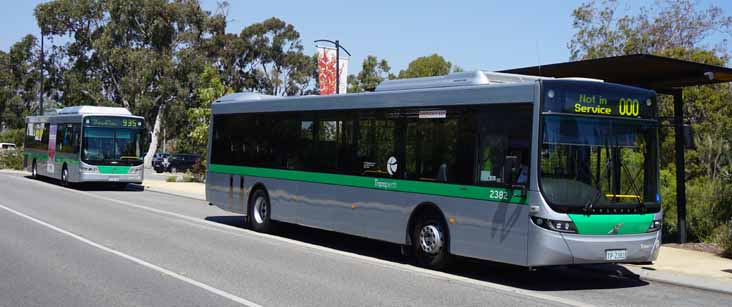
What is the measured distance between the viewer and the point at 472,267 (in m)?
12.9

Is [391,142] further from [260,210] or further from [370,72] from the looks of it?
[370,72]

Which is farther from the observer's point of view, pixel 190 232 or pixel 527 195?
pixel 190 232

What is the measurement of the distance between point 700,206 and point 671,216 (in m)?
0.94

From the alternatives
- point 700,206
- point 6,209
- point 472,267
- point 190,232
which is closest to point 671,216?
point 700,206

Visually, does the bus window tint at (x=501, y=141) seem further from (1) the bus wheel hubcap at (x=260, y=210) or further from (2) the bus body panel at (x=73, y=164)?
(2) the bus body panel at (x=73, y=164)

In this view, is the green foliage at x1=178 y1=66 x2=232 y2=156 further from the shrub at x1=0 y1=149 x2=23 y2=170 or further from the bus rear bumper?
the bus rear bumper

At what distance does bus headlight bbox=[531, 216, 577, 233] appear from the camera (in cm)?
1026

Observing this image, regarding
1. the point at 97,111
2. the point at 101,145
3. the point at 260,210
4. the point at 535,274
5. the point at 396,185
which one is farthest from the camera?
the point at 97,111

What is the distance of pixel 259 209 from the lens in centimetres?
1730

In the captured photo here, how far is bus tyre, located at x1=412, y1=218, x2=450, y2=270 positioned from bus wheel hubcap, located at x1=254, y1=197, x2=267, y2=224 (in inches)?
212

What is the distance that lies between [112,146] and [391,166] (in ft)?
66.5

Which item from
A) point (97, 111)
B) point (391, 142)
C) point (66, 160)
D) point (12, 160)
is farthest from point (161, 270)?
point (12, 160)

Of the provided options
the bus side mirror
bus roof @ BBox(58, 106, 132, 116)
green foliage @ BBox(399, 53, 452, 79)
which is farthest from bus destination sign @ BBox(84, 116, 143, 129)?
green foliage @ BBox(399, 53, 452, 79)

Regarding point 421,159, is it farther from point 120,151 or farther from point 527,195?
point 120,151
